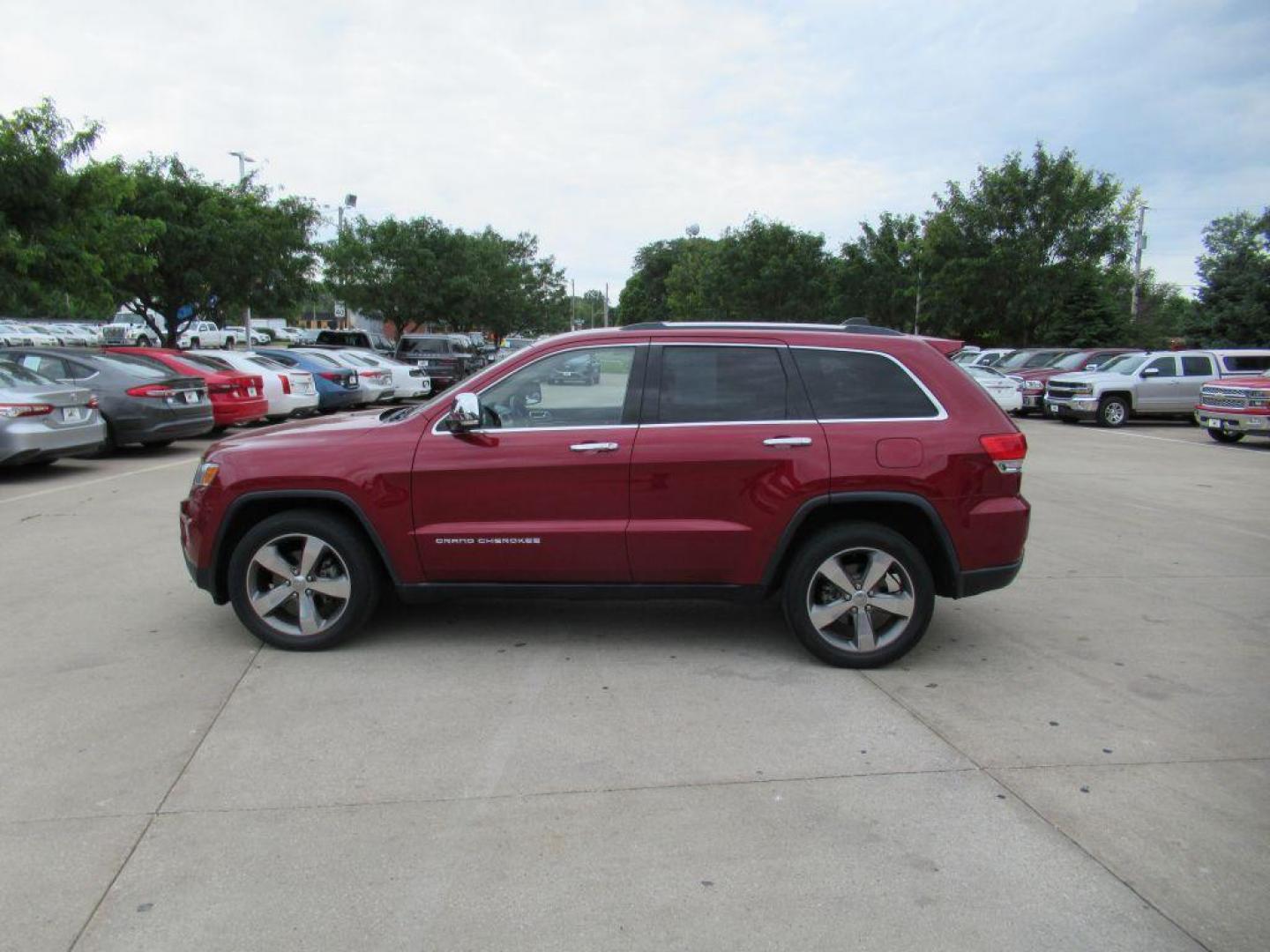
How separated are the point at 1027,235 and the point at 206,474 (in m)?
32.2

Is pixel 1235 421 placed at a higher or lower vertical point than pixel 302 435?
lower

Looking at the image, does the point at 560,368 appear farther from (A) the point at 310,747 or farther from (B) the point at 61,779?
(B) the point at 61,779

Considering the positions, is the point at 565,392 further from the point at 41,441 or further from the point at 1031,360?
the point at 1031,360

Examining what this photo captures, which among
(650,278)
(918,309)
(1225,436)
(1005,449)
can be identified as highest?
(650,278)

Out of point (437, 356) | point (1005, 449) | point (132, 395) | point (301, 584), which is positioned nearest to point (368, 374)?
point (437, 356)

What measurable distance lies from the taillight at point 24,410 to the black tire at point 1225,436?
19763 millimetres

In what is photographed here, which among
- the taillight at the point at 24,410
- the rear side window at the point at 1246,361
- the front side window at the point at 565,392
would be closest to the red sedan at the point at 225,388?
the taillight at the point at 24,410

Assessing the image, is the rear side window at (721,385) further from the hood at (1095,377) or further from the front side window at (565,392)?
the hood at (1095,377)

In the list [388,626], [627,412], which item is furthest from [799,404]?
[388,626]

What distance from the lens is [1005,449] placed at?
16.9 feet

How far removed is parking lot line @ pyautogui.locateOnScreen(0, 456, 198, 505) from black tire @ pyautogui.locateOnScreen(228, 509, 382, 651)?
21.2 feet

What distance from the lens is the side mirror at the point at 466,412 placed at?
509 centimetres

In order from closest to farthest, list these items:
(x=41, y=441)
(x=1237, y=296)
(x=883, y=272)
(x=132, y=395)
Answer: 1. (x=41, y=441)
2. (x=132, y=395)
3. (x=1237, y=296)
4. (x=883, y=272)

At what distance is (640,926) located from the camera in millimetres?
2975
